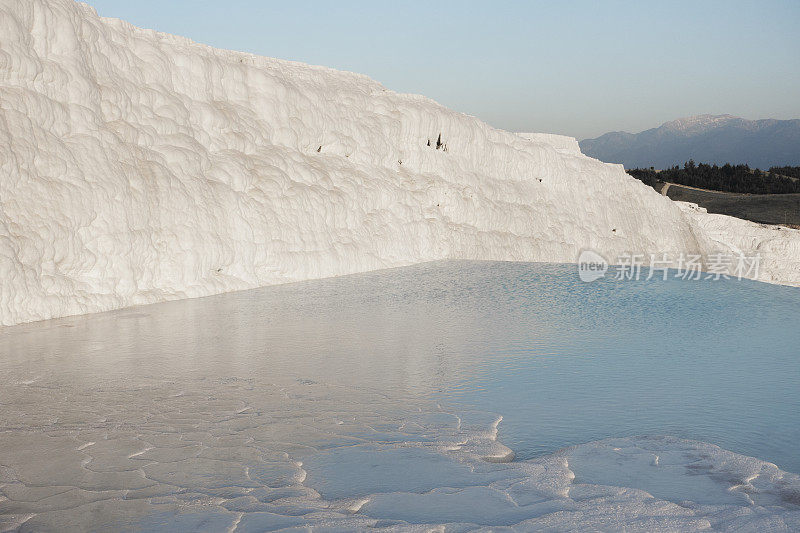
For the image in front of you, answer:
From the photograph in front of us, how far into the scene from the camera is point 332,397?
6035 mm

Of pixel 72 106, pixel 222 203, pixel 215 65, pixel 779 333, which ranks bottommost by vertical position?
pixel 779 333

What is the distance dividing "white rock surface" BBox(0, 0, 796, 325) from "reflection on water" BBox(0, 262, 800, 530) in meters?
1.16

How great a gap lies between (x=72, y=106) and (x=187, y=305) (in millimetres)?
3715

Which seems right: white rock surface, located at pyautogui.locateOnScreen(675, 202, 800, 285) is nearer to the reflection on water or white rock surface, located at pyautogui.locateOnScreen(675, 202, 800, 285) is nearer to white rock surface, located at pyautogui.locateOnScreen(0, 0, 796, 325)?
white rock surface, located at pyautogui.locateOnScreen(0, 0, 796, 325)

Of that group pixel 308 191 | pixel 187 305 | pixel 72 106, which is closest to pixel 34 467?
pixel 187 305

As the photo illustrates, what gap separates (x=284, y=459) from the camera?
4531mm

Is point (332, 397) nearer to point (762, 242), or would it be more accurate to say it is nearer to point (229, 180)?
point (229, 180)

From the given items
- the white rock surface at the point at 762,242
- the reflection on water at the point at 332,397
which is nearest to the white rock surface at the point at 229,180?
the reflection on water at the point at 332,397

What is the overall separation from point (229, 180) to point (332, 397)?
28.5 ft

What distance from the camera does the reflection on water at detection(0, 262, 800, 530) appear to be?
4.10 metres

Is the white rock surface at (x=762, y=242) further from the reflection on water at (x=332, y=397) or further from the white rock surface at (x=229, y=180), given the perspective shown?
the reflection on water at (x=332, y=397)

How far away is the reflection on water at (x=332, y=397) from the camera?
4098mm

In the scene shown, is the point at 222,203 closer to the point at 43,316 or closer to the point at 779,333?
the point at 43,316

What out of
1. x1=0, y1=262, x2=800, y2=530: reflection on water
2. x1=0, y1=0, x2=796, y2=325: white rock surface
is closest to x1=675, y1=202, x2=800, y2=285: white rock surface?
x1=0, y1=0, x2=796, y2=325: white rock surface
